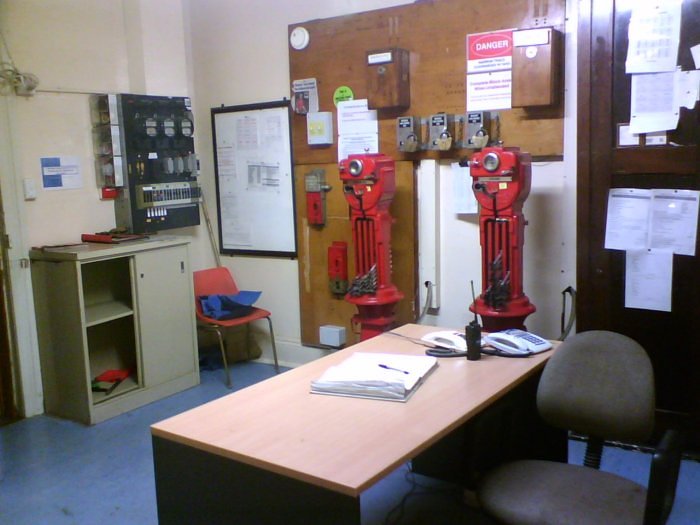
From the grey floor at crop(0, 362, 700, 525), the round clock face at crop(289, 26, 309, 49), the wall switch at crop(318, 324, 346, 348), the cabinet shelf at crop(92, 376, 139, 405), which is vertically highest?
the round clock face at crop(289, 26, 309, 49)

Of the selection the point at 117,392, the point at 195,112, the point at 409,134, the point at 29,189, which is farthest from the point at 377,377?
the point at 195,112

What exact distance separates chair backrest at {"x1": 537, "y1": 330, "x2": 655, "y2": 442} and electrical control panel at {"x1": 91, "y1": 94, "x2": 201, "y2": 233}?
302 centimetres

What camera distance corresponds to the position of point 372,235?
12.3 ft

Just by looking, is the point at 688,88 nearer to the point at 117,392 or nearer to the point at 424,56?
the point at 424,56

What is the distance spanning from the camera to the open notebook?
2.11 meters

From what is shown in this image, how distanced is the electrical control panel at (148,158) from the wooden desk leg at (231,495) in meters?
2.72

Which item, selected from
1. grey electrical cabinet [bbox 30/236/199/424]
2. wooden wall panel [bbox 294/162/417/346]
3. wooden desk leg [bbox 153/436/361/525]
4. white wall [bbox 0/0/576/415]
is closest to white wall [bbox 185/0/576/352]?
white wall [bbox 0/0/576/415]

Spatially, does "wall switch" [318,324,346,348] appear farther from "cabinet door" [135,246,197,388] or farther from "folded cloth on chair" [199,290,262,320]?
"cabinet door" [135,246,197,388]

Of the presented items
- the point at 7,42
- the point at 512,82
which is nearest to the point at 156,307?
the point at 7,42

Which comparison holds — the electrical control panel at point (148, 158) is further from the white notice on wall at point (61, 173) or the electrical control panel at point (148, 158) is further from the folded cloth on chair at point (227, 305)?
the folded cloth on chair at point (227, 305)

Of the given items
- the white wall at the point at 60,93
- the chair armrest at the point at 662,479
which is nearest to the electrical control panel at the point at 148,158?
the white wall at the point at 60,93

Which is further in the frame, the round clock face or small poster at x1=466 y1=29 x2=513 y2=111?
the round clock face

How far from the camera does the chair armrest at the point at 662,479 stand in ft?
5.29

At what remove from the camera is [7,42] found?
12.6ft
